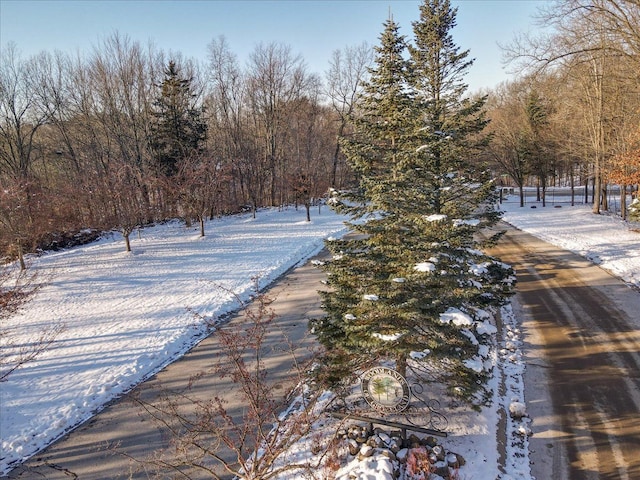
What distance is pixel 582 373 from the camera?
26.6 feet

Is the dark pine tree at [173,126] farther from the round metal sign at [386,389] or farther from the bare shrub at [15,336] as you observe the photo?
the round metal sign at [386,389]

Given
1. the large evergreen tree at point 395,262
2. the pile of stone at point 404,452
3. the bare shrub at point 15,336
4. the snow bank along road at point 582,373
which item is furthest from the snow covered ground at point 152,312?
the large evergreen tree at point 395,262

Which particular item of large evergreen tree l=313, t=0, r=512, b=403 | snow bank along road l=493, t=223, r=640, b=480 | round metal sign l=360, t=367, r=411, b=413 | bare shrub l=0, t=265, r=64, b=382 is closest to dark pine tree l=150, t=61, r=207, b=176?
→ bare shrub l=0, t=265, r=64, b=382

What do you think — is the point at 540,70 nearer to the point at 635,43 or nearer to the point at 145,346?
the point at 635,43

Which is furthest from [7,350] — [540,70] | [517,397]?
[540,70]

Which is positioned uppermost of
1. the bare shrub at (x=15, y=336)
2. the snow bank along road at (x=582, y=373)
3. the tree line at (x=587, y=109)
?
the tree line at (x=587, y=109)

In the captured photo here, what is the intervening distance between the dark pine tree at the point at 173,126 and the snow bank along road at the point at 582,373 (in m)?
26.3

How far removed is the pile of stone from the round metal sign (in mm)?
409

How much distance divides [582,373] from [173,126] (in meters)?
30.9

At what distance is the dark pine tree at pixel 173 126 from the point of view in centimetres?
2928

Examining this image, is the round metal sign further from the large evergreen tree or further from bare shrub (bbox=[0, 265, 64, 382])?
bare shrub (bbox=[0, 265, 64, 382])

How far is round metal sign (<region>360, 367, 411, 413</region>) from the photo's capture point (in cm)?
596

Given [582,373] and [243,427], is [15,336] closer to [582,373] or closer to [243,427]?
[243,427]

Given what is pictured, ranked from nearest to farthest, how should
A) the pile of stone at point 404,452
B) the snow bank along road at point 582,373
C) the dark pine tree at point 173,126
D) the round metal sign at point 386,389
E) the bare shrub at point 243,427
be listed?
the bare shrub at point 243,427 < the pile of stone at point 404,452 < the snow bank along road at point 582,373 < the round metal sign at point 386,389 < the dark pine tree at point 173,126
